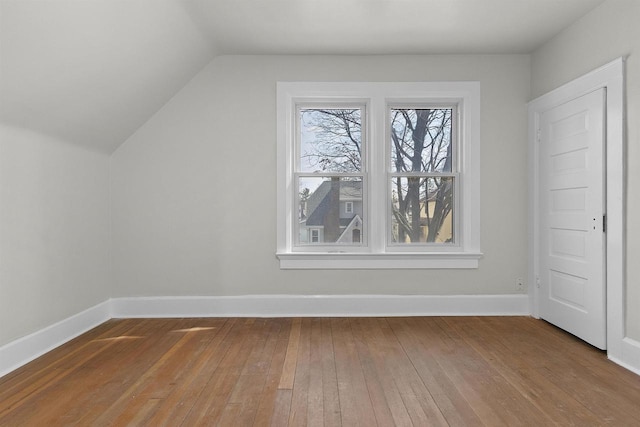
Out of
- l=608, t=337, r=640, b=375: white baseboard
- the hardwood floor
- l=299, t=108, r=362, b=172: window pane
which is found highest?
l=299, t=108, r=362, b=172: window pane

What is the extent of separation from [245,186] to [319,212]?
2.59 ft

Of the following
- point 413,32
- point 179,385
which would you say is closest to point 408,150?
point 413,32

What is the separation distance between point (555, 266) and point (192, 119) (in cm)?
365

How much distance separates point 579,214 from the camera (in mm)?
3336

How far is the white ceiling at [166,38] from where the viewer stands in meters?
2.36

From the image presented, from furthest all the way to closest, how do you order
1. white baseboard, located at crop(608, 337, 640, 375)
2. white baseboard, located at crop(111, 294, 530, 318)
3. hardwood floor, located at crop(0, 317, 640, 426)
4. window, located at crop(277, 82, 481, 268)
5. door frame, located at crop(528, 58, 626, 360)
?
window, located at crop(277, 82, 481, 268), white baseboard, located at crop(111, 294, 530, 318), door frame, located at crop(528, 58, 626, 360), white baseboard, located at crop(608, 337, 640, 375), hardwood floor, located at crop(0, 317, 640, 426)

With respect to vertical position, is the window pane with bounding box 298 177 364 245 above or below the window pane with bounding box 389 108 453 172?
below

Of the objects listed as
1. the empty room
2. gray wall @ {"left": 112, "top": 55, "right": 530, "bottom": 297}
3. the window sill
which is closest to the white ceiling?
the empty room

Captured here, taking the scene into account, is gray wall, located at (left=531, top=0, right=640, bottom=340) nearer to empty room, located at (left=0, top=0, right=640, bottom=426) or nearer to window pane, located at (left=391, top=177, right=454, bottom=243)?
empty room, located at (left=0, top=0, right=640, bottom=426)

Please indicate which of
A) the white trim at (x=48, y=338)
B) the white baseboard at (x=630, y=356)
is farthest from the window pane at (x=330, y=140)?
the white baseboard at (x=630, y=356)

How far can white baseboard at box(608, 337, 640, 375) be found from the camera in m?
2.72

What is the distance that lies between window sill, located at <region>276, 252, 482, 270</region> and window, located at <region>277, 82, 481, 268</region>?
0.27 ft

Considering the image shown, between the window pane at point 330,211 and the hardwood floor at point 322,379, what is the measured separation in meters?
0.94

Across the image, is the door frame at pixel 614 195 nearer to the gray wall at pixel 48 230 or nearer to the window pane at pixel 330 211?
the window pane at pixel 330 211
